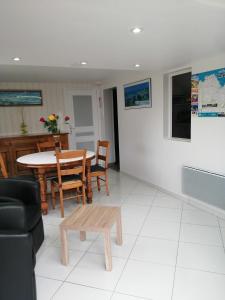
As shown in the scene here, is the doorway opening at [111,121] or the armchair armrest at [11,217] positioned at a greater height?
the doorway opening at [111,121]

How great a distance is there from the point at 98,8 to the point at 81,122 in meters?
4.61

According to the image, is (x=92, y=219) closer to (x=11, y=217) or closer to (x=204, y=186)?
(x=11, y=217)

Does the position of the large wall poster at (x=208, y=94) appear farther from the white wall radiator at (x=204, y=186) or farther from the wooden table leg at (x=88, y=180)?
the wooden table leg at (x=88, y=180)

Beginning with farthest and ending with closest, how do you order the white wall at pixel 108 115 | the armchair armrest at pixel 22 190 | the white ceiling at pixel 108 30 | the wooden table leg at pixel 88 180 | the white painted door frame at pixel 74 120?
the white wall at pixel 108 115 < the white painted door frame at pixel 74 120 < the wooden table leg at pixel 88 180 < the armchair armrest at pixel 22 190 < the white ceiling at pixel 108 30

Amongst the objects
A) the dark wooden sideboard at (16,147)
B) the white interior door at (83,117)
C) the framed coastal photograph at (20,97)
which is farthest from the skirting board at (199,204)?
the framed coastal photograph at (20,97)

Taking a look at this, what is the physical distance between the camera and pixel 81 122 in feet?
20.0

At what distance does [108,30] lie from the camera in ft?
6.48

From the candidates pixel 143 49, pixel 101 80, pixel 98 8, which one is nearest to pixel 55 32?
pixel 98 8

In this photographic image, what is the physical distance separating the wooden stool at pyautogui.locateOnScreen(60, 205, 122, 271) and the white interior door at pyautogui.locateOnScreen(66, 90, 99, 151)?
367 cm

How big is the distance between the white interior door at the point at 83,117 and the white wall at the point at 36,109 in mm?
175

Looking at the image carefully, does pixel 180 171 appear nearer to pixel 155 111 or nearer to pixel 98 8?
pixel 155 111

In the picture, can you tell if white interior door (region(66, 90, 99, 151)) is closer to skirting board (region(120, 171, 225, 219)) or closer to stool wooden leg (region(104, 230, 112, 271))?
skirting board (region(120, 171, 225, 219))

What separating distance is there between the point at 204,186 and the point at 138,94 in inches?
86.7

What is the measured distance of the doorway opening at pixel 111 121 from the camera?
6.20 metres
